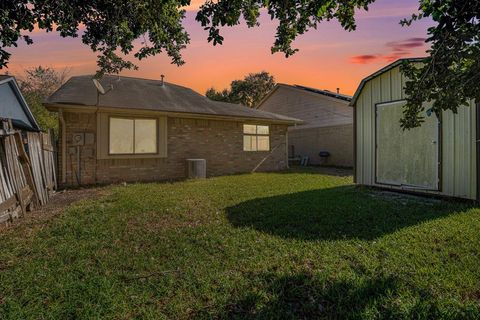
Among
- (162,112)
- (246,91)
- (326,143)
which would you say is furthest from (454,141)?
(246,91)

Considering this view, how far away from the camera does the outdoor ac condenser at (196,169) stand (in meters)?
11.2

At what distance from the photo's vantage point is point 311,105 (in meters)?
19.3

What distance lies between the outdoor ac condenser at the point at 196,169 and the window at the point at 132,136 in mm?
1453

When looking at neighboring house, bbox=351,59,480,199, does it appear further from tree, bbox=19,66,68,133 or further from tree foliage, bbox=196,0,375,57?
tree, bbox=19,66,68,133

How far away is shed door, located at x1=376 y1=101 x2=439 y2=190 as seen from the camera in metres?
6.80

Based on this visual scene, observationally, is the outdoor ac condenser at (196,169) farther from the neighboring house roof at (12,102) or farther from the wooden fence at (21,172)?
the neighboring house roof at (12,102)

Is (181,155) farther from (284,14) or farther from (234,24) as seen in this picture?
(284,14)

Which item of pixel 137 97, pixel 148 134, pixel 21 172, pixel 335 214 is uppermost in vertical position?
pixel 137 97

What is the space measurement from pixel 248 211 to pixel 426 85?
3.93 meters

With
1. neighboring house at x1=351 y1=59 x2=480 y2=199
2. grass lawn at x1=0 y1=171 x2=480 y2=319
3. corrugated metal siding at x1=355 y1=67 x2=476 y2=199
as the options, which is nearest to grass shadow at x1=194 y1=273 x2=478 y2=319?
grass lawn at x1=0 y1=171 x2=480 y2=319

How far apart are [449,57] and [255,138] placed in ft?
38.3

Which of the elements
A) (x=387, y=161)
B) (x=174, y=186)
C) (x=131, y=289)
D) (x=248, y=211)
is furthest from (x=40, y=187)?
(x=387, y=161)

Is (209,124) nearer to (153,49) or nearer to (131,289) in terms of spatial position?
(153,49)

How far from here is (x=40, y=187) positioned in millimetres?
6801
